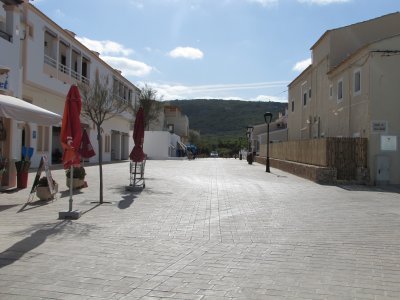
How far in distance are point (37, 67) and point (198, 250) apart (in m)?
20.9

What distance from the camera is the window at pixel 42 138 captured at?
87.4ft

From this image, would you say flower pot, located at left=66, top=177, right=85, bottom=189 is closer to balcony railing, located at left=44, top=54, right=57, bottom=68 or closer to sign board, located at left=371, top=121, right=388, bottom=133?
sign board, located at left=371, top=121, right=388, bottom=133

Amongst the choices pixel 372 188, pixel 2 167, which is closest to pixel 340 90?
pixel 372 188

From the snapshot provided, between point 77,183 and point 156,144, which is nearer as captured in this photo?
point 77,183

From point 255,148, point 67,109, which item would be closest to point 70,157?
point 67,109

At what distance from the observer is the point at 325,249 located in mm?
7180

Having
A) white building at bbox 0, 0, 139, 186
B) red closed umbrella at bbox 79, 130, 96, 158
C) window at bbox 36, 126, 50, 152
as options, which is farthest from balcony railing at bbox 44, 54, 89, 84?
red closed umbrella at bbox 79, 130, 96, 158

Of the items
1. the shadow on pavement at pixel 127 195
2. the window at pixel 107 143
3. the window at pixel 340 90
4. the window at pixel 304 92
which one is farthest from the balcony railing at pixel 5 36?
the window at pixel 107 143

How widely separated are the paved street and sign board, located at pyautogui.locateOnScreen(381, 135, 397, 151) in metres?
7.97

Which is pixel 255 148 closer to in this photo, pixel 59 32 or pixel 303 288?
pixel 59 32

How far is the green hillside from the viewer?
130375mm

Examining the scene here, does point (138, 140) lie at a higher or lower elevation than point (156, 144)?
lower

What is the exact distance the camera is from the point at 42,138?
26.9 meters

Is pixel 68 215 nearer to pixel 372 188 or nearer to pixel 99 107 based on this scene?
pixel 99 107
